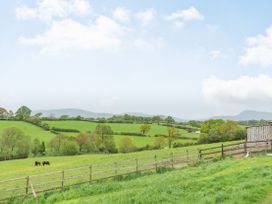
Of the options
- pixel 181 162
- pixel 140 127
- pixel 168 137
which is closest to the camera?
pixel 181 162

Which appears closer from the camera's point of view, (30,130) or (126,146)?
(126,146)

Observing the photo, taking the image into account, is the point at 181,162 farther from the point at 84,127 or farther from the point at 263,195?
the point at 84,127

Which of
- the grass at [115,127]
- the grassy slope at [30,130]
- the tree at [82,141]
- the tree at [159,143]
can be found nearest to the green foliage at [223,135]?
the tree at [159,143]

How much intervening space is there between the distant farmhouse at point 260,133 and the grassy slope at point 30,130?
2604 inches

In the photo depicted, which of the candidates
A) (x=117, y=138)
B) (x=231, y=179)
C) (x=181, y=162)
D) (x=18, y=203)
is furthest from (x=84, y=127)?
(x=231, y=179)

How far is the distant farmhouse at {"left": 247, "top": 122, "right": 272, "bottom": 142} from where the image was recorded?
128ft

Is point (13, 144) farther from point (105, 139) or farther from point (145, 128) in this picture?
point (145, 128)

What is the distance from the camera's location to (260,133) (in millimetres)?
40438

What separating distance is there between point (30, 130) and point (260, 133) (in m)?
79.9

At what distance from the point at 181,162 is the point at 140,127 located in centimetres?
7955

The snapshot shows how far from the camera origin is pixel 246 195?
15.1 m

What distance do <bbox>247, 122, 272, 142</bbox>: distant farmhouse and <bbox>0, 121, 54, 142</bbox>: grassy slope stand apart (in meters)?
66.1

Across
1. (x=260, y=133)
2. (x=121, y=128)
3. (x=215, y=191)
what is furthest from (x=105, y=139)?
(x=215, y=191)

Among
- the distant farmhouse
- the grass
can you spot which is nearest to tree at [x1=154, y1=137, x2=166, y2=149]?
the grass
